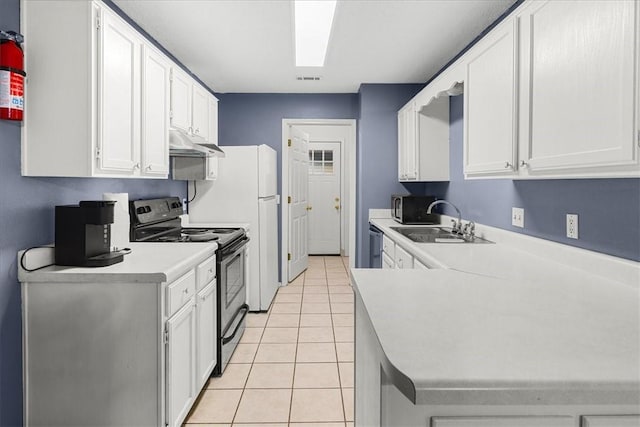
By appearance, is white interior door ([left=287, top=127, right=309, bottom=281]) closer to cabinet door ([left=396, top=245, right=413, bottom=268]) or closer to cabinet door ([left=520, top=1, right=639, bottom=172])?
cabinet door ([left=396, top=245, right=413, bottom=268])

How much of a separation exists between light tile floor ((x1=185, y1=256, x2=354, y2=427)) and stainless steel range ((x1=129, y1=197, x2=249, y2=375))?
0.19 m

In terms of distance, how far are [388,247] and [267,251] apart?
132 centimetres

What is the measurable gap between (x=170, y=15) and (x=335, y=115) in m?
2.56

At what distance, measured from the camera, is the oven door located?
2.65 metres

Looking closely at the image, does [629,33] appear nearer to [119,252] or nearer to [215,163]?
[119,252]

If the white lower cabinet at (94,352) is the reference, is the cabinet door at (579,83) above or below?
above

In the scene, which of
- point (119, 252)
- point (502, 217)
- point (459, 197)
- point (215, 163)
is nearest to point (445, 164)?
point (459, 197)

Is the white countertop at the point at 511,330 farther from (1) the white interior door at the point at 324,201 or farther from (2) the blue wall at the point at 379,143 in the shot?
(1) the white interior door at the point at 324,201

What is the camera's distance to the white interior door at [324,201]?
7270 millimetres

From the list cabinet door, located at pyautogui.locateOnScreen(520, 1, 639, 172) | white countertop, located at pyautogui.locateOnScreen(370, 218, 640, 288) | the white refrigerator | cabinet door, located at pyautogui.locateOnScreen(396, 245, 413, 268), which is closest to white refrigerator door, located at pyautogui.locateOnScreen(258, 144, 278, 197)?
the white refrigerator

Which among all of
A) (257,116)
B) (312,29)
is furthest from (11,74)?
(257,116)

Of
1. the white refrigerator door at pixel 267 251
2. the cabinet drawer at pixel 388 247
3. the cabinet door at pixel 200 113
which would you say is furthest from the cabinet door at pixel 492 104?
the white refrigerator door at pixel 267 251

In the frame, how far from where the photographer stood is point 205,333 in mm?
2377

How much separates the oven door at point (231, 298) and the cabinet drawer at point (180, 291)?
497 millimetres
